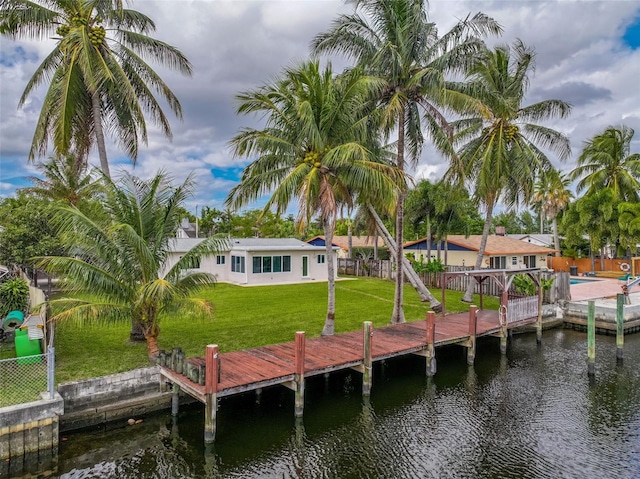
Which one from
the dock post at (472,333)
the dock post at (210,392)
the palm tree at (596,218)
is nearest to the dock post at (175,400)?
the dock post at (210,392)

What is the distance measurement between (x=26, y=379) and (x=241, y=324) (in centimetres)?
767

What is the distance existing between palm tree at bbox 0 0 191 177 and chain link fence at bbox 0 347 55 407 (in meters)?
6.59

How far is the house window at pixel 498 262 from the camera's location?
34500 millimetres

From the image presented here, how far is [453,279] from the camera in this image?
2727 centimetres

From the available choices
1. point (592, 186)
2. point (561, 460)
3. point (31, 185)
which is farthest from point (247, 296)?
point (592, 186)

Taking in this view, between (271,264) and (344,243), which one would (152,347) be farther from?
(344,243)

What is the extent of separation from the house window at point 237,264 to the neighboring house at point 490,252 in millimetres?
13772

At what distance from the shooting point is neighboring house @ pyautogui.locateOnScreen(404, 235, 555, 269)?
33.7 meters

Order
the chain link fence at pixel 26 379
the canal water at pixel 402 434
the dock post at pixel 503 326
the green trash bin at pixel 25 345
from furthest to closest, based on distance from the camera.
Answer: the dock post at pixel 503 326
the green trash bin at pixel 25 345
the chain link fence at pixel 26 379
the canal water at pixel 402 434

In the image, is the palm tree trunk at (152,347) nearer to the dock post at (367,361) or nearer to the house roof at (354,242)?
the dock post at (367,361)

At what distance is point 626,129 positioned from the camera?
35312 millimetres

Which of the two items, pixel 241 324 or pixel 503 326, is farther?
pixel 241 324

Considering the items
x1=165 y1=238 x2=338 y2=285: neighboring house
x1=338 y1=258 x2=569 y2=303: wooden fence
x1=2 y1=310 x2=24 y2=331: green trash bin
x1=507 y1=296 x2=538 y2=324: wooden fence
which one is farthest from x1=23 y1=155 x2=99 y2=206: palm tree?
x1=507 y1=296 x2=538 y2=324: wooden fence

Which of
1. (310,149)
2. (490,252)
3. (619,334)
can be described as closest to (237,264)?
(310,149)
